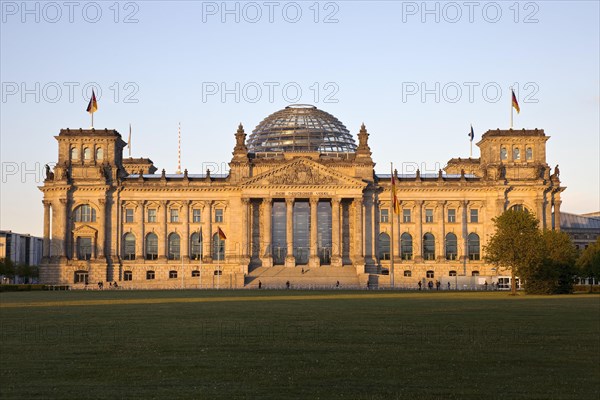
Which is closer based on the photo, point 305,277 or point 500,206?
point 305,277

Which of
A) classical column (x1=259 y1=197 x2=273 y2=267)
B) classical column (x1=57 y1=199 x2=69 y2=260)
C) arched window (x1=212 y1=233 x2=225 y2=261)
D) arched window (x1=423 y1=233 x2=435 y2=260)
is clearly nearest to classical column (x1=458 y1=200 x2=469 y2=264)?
arched window (x1=423 y1=233 x2=435 y2=260)

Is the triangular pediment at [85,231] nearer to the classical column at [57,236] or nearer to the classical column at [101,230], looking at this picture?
the classical column at [101,230]

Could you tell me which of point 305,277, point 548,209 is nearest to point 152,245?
point 305,277

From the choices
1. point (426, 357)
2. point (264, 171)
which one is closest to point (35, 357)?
point (426, 357)

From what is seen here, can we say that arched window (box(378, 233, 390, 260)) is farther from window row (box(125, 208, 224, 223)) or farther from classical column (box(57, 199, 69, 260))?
classical column (box(57, 199, 69, 260))

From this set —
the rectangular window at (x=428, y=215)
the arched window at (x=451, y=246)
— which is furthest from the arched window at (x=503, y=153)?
the arched window at (x=451, y=246)

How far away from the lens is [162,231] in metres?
138

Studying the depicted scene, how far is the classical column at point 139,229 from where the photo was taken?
13750cm

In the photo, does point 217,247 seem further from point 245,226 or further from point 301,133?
point 301,133

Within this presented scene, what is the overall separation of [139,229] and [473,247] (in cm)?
5348

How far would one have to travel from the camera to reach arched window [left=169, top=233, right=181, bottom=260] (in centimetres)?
13838

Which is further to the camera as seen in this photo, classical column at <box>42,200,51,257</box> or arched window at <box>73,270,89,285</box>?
classical column at <box>42,200,51,257</box>

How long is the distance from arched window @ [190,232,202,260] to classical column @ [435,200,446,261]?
37829mm

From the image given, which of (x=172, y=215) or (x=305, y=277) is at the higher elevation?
(x=172, y=215)
